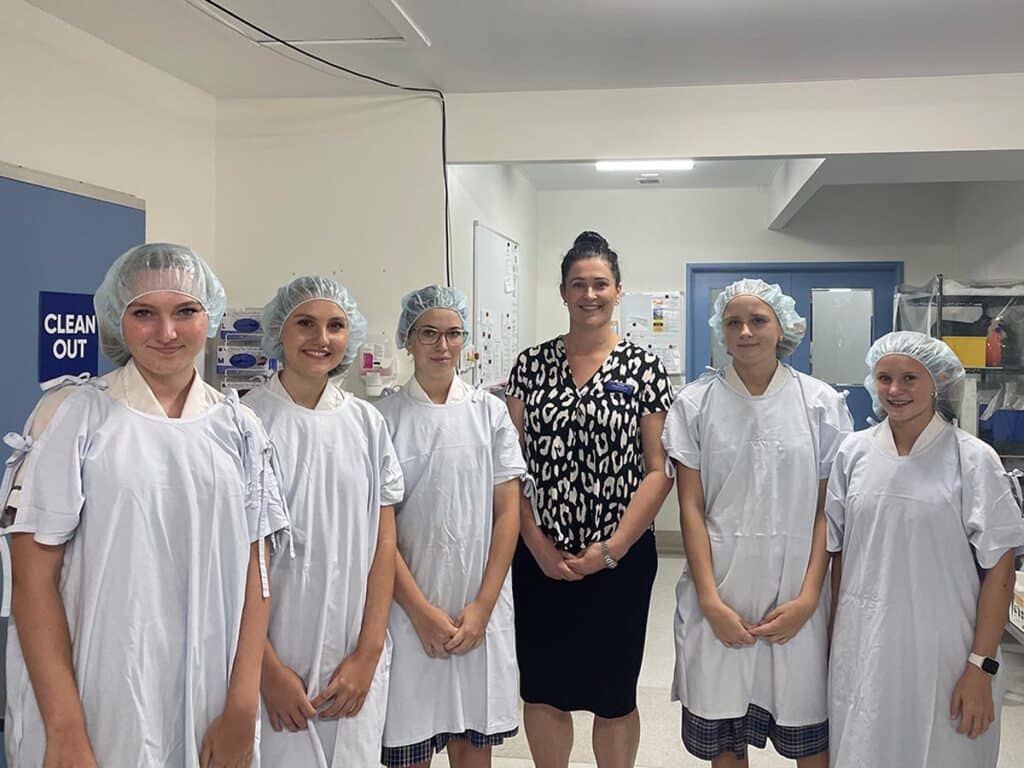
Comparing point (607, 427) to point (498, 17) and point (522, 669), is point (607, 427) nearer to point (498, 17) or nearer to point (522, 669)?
point (522, 669)

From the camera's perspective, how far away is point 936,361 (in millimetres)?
1985

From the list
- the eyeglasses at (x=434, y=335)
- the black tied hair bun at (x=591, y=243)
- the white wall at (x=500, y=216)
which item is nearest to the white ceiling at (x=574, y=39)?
the white wall at (x=500, y=216)

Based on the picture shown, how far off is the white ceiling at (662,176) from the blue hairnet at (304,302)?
10.3 feet

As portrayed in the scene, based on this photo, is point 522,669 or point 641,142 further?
point 641,142

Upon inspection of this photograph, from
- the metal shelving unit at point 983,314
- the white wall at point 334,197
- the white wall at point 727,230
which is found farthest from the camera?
the white wall at point 727,230

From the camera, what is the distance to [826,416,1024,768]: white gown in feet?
6.25

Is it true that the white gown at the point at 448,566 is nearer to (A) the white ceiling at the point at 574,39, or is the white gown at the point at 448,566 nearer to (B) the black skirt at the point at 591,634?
(B) the black skirt at the point at 591,634

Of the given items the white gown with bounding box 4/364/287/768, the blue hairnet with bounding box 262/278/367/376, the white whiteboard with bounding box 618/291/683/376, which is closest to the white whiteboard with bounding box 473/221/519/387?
the white whiteboard with bounding box 618/291/683/376

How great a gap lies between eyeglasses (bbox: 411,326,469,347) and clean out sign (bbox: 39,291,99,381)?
3.94ft

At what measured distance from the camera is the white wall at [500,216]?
3.59 metres

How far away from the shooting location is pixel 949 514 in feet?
6.25

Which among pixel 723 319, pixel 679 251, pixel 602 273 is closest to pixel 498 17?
pixel 602 273

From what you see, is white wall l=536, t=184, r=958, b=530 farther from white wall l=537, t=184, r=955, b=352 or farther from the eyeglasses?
the eyeglasses

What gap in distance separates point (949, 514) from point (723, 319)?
0.69m
